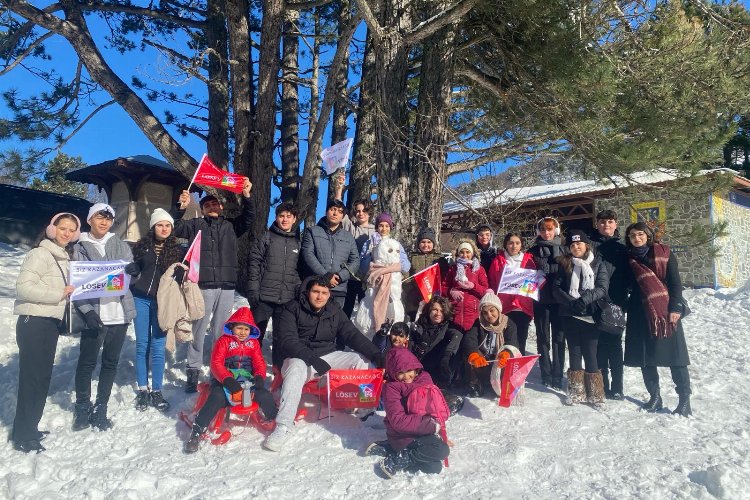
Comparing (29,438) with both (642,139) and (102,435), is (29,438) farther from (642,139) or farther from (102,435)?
(642,139)

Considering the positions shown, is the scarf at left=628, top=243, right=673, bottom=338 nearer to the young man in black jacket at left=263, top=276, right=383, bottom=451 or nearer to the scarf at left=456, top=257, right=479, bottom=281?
the scarf at left=456, top=257, right=479, bottom=281

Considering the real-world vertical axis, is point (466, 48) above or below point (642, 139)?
above

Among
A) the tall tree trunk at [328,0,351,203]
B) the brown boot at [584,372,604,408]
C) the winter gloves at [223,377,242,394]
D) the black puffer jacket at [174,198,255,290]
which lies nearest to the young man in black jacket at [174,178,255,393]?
the black puffer jacket at [174,198,255,290]

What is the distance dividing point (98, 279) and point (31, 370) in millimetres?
819

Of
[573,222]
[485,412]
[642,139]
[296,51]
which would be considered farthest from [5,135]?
[573,222]

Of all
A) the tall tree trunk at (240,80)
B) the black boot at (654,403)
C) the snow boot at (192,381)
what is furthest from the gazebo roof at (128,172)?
the black boot at (654,403)

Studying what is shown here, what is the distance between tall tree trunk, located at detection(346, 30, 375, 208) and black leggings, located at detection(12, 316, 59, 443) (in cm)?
529

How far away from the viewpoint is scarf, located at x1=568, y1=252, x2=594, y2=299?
482 cm

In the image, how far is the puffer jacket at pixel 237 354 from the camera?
4336mm

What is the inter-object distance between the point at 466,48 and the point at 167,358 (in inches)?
217

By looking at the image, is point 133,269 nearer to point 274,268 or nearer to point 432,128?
point 274,268

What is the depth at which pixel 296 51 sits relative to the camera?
10.6 m

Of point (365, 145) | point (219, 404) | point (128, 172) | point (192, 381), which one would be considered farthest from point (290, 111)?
point (219, 404)

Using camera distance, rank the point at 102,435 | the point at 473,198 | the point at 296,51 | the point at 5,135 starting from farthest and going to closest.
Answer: the point at 296,51, the point at 473,198, the point at 5,135, the point at 102,435
